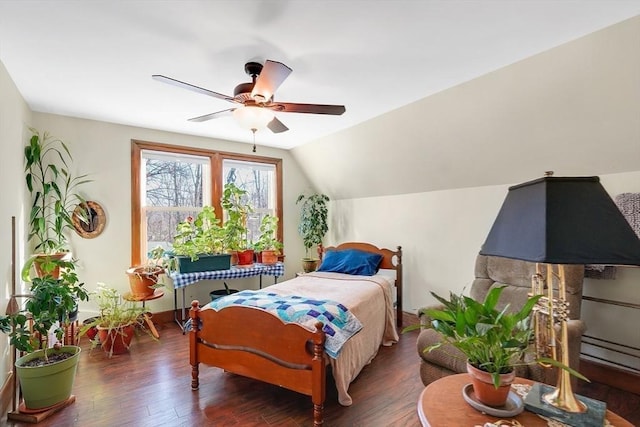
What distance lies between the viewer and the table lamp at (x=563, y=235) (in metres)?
0.94

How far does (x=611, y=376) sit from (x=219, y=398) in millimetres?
3086

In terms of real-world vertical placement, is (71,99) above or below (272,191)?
above

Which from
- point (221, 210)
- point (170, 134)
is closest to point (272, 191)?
point (221, 210)

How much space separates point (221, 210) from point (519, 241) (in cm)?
406

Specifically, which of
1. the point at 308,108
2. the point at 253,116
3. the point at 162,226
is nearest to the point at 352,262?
the point at 308,108

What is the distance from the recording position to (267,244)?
15.1ft

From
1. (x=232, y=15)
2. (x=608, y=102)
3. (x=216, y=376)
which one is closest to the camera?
(x=232, y=15)

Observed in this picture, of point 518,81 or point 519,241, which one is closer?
point 519,241

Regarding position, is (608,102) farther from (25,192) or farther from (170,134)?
(25,192)

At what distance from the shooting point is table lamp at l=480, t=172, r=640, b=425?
3.08 ft

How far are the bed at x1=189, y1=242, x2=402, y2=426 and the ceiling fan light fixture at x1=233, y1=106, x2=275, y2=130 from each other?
1356 mm

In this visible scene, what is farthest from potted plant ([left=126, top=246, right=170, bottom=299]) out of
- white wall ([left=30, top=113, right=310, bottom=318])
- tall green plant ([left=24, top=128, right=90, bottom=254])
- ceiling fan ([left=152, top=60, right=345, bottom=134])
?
ceiling fan ([left=152, top=60, right=345, bottom=134])

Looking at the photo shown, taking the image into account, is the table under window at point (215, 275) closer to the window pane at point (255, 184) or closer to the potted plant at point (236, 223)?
the potted plant at point (236, 223)

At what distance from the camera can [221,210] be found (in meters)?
4.54
